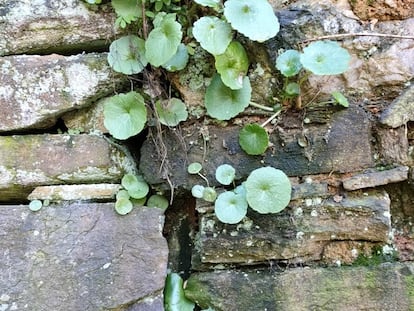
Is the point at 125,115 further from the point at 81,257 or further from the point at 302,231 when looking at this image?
the point at 302,231

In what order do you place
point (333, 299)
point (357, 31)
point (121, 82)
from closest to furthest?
point (333, 299)
point (357, 31)
point (121, 82)

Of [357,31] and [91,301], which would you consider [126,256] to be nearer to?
[91,301]

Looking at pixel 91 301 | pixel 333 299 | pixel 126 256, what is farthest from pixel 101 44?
pixel 333 299

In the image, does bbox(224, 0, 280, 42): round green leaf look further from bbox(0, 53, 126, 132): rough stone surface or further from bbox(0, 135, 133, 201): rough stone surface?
bbox(0, 135, 133, 201): rough stone surface

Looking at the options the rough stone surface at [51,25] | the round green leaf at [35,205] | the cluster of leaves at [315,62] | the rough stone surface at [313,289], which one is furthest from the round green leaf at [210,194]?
the rough stone surface at [51,25]

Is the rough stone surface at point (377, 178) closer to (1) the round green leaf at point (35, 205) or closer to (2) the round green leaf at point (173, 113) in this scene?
(2) the round green leaf at point (173, 113)

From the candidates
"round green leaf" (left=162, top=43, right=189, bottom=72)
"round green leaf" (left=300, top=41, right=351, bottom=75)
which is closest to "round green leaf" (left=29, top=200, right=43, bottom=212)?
"round green leaf" (left=162, top=43, right=189, bottom=72)
